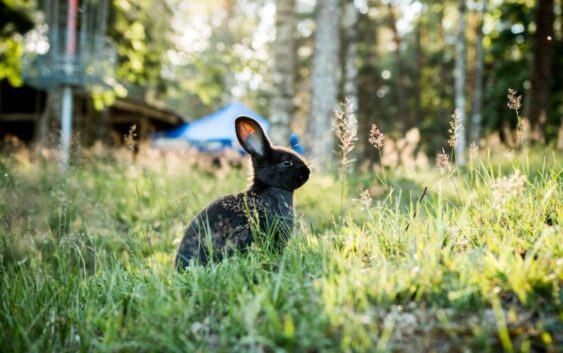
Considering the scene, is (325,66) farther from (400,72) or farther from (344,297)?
(400,72)

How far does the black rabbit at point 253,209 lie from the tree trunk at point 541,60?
10.1 metres

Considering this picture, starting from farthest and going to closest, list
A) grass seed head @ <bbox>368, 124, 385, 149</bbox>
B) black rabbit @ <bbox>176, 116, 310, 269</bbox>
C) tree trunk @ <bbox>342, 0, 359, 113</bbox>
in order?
tree trunk @ <bbox>342, 0, 359, 113</bbox>
black rabbit @ <bbox>176, 116, 310, 269</bbox>
grass seed head @ <bbox>368, 124, 385, 149</bbox>

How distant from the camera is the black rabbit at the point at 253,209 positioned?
3916mm

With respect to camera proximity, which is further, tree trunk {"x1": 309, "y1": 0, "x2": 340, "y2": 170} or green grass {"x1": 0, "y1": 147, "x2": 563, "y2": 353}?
tree trunk {"x1": 309, "y1": 0, "x2": 340, "y2": 170}

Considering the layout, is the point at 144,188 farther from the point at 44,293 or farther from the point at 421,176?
the point at 44,293

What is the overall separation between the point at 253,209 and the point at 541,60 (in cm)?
1143

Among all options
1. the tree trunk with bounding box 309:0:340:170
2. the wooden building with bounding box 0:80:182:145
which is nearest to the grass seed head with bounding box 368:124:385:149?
the tree trunk with bounding box 309:0:340:170

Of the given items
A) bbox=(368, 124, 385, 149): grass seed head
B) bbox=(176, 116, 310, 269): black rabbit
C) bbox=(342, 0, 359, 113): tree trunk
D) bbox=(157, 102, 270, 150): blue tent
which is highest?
bbox=(342, 0, 359, 113): tree trunk

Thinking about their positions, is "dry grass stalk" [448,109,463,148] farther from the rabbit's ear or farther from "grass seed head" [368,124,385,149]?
the rabbit's ear

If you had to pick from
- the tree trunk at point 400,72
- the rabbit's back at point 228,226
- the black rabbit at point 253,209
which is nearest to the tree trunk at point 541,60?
the black rabbit at point 253,209

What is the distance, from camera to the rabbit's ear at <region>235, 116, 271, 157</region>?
425 centimetres

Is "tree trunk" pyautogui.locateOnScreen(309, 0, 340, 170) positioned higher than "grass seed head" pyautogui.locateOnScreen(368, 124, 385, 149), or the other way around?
"tree trunk" pyautogui.locateOnScreen(309, 0, 340, 170)

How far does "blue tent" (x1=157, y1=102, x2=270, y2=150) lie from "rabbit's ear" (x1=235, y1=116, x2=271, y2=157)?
17243mm

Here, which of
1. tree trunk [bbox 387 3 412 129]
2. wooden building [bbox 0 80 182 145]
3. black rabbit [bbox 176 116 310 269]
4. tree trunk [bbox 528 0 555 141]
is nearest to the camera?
black rabbit [bbox 176 116 310 269]
